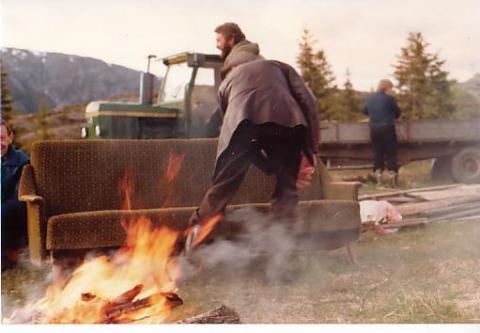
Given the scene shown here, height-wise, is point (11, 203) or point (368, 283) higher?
point (11, 203)

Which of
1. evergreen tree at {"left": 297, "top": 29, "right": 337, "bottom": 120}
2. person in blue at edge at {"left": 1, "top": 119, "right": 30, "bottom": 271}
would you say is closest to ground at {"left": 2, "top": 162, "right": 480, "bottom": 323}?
person in blue at edge at {"left": 1, "top": 119, "right": 30, "bottom": 271}

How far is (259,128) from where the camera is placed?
3105mm

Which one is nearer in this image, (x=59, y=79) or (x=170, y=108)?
(x=170, y=108)

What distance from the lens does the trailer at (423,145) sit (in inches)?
122

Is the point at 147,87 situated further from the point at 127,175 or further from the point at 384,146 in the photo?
the point at 384,146

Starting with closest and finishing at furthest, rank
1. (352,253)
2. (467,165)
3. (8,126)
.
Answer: (467,165), (352,253), (8,126)

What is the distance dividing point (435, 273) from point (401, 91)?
803 mm

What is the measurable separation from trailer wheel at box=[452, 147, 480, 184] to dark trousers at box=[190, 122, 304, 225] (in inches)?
26.8

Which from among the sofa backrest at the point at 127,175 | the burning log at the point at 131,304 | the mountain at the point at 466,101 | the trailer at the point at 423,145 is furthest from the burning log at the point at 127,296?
the mountain at the point at 466,101

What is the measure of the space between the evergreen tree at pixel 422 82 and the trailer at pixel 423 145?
55mm

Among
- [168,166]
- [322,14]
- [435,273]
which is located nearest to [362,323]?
[435,273]

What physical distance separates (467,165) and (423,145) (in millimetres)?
203

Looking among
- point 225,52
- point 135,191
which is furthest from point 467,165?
point 135,191

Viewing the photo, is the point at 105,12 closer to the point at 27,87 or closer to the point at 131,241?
the point at 27,87
